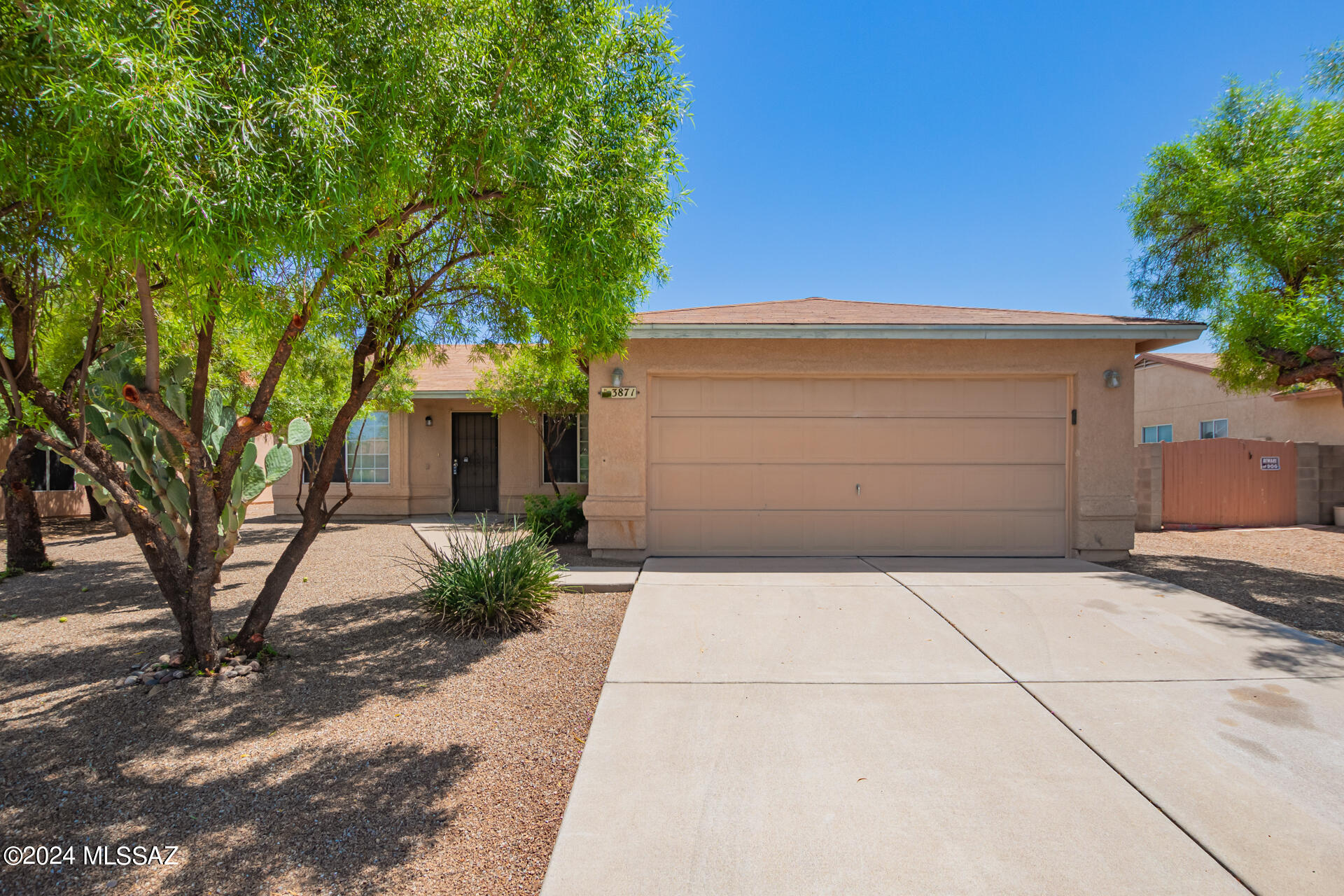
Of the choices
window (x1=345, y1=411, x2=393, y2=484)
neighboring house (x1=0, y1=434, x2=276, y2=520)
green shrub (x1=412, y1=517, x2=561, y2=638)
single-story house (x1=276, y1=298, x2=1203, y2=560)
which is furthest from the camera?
neighboring house (x1=0, y1=434, x2=276, y2=520)

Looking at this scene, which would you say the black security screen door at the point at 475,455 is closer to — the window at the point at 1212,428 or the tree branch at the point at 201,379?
the tree branch at the point at 201,379

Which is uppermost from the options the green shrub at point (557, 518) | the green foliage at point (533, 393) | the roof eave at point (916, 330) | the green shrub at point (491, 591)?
the roof eave at point (916, 330)

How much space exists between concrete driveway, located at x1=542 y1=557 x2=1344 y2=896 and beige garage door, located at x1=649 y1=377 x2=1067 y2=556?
251cm

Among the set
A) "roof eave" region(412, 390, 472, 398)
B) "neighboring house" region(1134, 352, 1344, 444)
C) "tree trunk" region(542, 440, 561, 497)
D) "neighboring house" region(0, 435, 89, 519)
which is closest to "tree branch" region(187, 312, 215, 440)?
"tree trunk" region(542, 440, 561, 497)

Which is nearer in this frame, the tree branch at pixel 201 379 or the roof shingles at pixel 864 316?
the tree branch at pixel 201 379

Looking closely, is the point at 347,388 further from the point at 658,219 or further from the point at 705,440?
the point at 658,219

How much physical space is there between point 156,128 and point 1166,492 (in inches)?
A: 634

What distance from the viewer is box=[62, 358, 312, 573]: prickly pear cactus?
504 centimetres

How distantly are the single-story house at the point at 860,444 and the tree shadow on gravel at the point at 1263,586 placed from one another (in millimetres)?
683

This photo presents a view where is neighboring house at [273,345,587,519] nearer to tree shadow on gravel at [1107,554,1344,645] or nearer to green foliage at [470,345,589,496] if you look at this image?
green foliage at [470,345,589,496]

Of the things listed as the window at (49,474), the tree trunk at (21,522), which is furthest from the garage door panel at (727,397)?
the window at (49,474)

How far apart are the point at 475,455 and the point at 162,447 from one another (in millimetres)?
9592

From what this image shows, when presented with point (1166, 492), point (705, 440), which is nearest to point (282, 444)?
point (705, 440)

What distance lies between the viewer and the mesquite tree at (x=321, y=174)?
2838 millimetres
